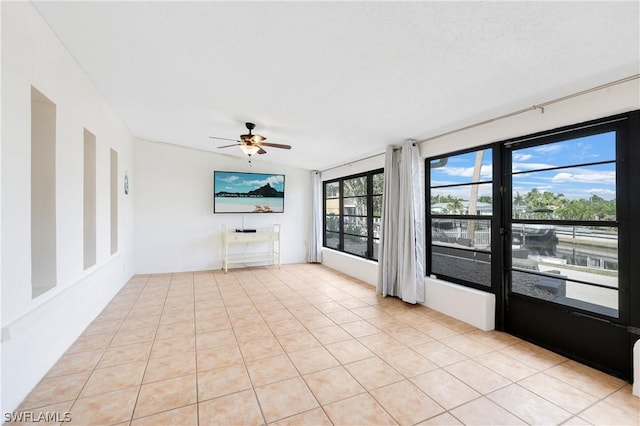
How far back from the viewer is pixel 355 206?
6.08 m

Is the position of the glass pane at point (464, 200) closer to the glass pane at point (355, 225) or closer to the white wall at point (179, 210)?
the glass pane at point (355, 225)

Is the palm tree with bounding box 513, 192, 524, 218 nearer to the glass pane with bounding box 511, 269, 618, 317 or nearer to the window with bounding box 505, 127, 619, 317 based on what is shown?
the window with bounding box 505, 127, 619, 317

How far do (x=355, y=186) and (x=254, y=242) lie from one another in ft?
9.03

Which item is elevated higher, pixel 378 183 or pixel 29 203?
pixel 378 183

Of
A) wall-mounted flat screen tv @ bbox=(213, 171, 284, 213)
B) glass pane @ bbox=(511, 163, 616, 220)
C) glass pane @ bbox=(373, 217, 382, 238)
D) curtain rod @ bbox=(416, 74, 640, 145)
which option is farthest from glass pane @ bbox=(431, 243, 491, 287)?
wall-mounted flat screen tv @ bbox=(213, 171, 284, 213)

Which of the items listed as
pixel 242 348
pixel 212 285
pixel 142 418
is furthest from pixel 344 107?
pixel 212 285

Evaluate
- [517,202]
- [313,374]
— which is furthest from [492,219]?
[313,374]

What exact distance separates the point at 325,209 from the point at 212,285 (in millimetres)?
3404

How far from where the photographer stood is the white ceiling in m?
1.72

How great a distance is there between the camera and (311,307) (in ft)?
13.0

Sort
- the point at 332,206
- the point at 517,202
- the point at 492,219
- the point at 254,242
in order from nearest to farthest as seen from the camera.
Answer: the point at 517,202, the point at 492,219, the point at 254,242, the point at 332,206

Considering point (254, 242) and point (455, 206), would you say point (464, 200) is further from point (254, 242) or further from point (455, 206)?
point (254, 242)

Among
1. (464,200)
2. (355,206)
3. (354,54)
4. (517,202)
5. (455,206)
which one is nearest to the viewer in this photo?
(354,54)

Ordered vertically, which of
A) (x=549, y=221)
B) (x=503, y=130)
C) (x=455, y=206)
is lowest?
(x=549, y=221)
